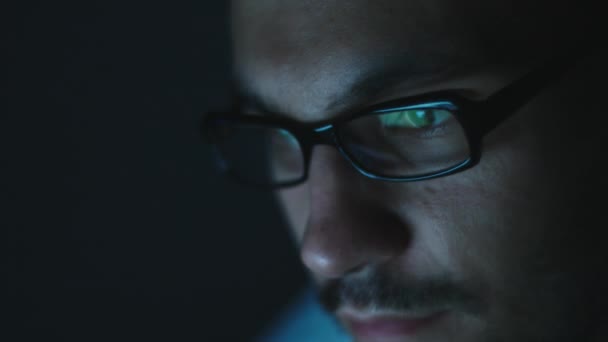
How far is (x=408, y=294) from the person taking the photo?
86cm

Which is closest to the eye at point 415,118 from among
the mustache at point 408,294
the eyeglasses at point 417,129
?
the eyeglasses at point 417,129

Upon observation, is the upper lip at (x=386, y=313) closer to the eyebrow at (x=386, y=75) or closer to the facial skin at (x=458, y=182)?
the facial skin at (x=458, y=182)

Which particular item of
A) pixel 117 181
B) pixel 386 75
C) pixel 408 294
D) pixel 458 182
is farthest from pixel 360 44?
pixel 117 181

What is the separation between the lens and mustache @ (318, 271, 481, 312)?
85 cm

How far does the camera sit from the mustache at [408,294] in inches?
33.4

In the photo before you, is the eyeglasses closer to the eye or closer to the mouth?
the eye

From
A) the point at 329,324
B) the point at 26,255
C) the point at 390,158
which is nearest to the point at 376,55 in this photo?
the point at 390,158

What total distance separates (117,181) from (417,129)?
28.6 inches

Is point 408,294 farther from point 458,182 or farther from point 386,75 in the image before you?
point 386,75

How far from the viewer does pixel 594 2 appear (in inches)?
30.0

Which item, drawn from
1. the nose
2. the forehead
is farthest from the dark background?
the nose

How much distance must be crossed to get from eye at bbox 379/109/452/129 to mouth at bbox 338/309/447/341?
0.29 metres

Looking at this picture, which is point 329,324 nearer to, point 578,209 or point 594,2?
point 578,209

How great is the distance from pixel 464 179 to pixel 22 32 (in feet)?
2.75
